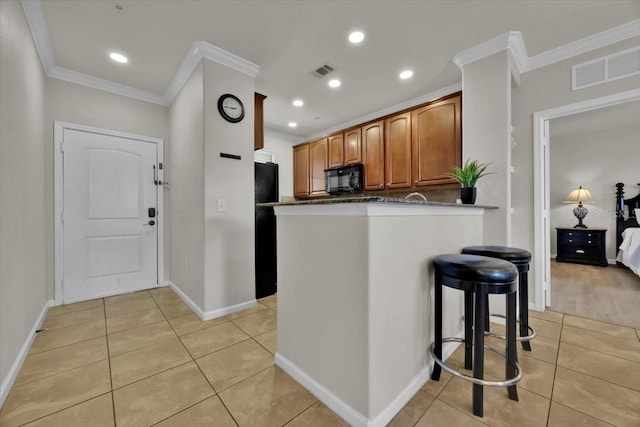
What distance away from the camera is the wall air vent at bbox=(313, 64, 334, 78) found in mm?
2815

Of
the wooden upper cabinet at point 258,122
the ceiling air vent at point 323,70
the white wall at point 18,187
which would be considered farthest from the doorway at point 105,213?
the ceiling air vent at point 323,70

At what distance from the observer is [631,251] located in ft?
12.9

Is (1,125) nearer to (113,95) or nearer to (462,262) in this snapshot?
(113,95)

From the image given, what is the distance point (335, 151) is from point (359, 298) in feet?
11.7

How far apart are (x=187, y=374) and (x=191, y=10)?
2.61 metres

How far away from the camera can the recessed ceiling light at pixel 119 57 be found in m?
2.55

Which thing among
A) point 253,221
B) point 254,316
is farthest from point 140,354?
point 253,221

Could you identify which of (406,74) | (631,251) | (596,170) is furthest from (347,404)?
(596,170)

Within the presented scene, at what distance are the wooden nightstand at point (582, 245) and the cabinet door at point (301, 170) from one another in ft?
16.9

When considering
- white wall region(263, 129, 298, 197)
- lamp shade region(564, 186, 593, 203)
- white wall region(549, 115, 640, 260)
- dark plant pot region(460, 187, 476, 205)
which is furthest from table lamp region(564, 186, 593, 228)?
white wall region(263, 129, 298, 197)

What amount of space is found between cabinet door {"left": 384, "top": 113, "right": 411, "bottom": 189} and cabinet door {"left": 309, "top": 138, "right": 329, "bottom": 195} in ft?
4.06

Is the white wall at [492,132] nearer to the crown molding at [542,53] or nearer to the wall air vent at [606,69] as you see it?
the crown molding at [542,53]

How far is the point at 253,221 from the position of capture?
2801mm

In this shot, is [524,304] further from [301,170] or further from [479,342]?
[301,170]
